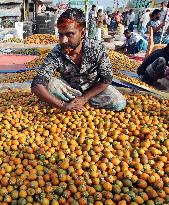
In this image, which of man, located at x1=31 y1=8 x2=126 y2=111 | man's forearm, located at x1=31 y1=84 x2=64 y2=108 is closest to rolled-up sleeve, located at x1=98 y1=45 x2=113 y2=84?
man, located at x1=31 y1=8 x2=126 y2=111

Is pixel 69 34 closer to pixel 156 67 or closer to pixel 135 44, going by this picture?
pixel 156 67

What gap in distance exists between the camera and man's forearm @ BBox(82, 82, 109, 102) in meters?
4.08

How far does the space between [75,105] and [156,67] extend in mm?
2287

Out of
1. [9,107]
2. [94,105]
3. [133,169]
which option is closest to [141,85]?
[94,105]

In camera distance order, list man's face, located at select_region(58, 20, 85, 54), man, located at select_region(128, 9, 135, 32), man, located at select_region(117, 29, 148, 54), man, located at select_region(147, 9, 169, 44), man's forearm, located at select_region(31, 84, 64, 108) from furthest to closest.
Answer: man, located at select_region(128, 9, 135, 32)
man, located at select_region(147, 9, 169, 44)
man, located at select_region(117, 29, 148, 54)
man's forearm, located at select_region(31, 84, 64, 108)
man's face, located at select_region(58, 20, 85, 54)

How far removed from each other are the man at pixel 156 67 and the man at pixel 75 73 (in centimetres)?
161

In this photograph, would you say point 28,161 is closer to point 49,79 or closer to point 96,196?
point 96,196

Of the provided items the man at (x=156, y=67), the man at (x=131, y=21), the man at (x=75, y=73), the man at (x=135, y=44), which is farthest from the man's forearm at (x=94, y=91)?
the man at (x=131, y=21)

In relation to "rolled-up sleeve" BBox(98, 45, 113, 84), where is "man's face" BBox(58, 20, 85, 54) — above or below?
above

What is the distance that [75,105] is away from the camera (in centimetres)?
399

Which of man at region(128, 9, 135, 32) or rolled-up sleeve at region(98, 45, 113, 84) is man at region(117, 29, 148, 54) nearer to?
rolled-up sleeve at region(98, 45, 113, 84)

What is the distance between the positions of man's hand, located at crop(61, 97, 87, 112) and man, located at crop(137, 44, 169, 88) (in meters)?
2.15

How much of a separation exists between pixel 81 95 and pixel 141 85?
1.56 metres

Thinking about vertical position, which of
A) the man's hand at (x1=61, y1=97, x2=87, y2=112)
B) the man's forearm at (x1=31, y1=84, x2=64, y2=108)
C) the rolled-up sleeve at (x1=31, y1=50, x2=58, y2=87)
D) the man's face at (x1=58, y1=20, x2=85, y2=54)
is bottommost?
the man's hand at (x1=61, y1=97, x2=87, y2=112)
